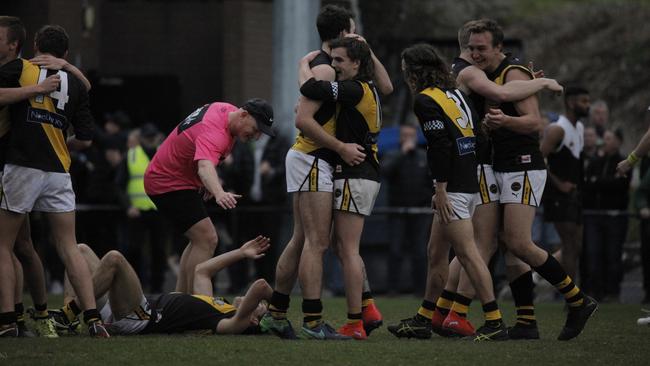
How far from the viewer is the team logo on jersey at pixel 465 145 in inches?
378

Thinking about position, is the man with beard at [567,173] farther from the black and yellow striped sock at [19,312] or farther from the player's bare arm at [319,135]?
the black and yellow striped sock at [19,312]

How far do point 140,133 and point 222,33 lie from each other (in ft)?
27.5

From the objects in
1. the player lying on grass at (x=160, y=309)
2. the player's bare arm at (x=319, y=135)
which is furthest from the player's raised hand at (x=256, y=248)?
the player's bare arm at (x=319, y=135)

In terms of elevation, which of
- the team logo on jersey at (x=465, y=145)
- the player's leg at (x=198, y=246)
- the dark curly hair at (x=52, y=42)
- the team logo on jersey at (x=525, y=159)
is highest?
the dark curly hair at (x=52, y=42)

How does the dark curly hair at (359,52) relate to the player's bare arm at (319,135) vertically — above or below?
above

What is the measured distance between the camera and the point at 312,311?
9578 mm

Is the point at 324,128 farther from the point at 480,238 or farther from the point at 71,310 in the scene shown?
the point at 71,310

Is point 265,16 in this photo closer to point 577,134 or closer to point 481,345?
point 577,134

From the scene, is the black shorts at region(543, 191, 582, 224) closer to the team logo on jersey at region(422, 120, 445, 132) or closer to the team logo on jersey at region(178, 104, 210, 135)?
the team logo on jersey at region(422, 120, 445, 132)

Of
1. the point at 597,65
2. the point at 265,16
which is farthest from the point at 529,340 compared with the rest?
the point at 597,65

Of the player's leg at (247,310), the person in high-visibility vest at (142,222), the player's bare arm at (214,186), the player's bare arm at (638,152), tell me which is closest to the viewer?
the player's bare arm at (214,186)

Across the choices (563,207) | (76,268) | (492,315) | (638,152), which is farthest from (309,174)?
(563,207)

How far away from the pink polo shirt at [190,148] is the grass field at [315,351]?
1.49 meters

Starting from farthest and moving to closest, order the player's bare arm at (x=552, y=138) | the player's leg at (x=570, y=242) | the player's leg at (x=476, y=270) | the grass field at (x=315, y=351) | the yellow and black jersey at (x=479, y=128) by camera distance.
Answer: the player's leg at (x=570, y=242) → the player's bare arm at (x=552, y=138) → the yellow and black jersey at (x=479, y=128) → the player's leg at (x=476, y=270) → the grass field at (x=315, y=351)
